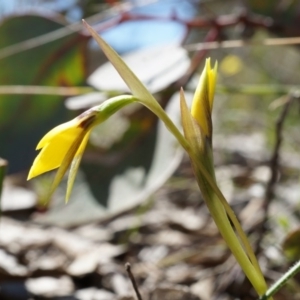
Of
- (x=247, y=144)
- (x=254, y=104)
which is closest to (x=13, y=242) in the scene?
(x=247, y=144)

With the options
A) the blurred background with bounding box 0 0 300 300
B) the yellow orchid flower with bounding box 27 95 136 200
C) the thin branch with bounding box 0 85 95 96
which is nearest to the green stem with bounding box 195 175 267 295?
the yellow orchid flower with bounding box 27 95 136 200

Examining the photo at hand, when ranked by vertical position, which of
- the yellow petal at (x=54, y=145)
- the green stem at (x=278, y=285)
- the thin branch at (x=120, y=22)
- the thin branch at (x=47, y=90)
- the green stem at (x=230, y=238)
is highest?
the thin branch at (x=120, y=22)

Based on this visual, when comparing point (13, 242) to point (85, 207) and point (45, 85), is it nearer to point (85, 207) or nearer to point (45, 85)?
point (85, 207)

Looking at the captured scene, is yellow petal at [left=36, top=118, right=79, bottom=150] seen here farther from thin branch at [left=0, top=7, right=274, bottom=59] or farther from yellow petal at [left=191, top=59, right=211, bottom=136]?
thin branch at [left=0, top=7, right=274, bottom=59]

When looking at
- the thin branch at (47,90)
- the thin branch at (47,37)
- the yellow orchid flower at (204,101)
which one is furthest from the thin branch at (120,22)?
the yellow orchid flower at (204,101)

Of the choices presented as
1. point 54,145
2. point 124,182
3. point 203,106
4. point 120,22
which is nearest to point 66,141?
point 54,145

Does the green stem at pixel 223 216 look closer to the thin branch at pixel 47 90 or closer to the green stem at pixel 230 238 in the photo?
the green stem at pixel 230 238
